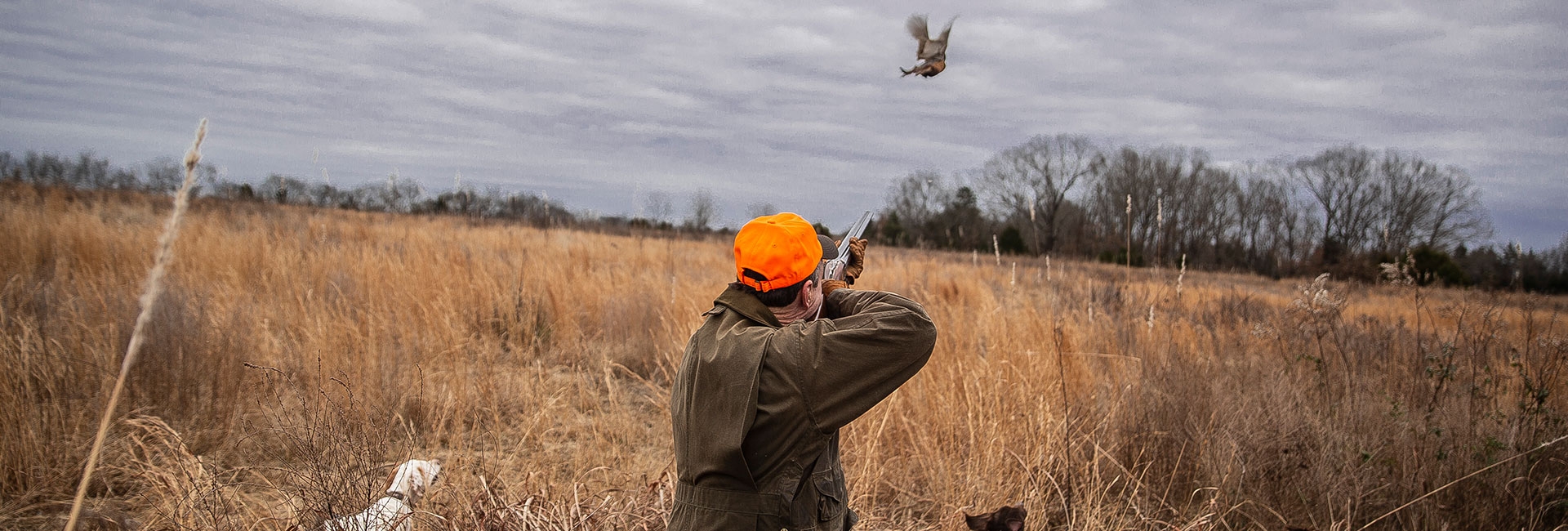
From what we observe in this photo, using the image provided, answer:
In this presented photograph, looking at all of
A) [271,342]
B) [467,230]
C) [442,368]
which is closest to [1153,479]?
[442,368]

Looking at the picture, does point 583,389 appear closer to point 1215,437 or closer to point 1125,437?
point 1125,437

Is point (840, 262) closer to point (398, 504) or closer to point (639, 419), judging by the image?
point (398, 504)

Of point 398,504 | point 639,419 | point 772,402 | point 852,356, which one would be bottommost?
point 639,419

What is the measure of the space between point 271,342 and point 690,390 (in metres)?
4.00

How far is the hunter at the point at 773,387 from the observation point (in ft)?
5.00

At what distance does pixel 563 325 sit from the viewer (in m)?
5.72

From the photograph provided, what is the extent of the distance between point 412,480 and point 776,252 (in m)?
1.82

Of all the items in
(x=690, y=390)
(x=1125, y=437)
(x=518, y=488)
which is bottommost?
(x=518, y=488)

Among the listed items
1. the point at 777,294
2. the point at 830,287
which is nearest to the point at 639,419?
the point at 830,287

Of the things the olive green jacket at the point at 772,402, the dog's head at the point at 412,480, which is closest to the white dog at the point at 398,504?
the dog's head at the point at 412,480

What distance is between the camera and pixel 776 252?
159 cm

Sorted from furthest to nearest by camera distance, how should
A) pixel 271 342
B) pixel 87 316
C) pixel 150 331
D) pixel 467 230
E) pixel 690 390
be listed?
1. pixel 467 230
2. pixel 271 342
3. pixel 87 316
4. pixel 150 331
5. pixel 690 390

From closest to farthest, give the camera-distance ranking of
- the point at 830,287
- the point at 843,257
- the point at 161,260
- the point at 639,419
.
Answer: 1. the point at 161,260
2. the point at 830,287
3. the point at 843,257
4. the point at 639,419

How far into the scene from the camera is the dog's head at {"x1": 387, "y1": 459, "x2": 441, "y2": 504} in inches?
98.9
